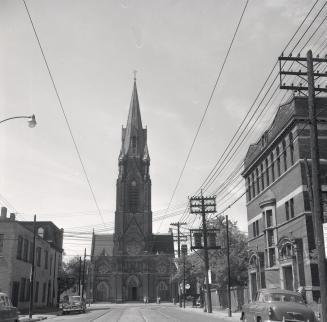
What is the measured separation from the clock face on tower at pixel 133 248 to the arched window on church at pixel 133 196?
7268 mm

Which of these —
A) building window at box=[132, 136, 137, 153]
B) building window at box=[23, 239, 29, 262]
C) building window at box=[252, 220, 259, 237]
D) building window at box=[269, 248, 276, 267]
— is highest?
building window at box=[132, 136, 137, 153]

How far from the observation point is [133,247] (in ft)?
311

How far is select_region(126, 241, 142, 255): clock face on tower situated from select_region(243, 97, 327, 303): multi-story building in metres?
55.4

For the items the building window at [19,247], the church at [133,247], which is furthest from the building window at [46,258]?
the church at [133,247]

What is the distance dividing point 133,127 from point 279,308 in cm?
8914

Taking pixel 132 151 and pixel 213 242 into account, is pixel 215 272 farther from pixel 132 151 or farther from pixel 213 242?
pixel 132 151

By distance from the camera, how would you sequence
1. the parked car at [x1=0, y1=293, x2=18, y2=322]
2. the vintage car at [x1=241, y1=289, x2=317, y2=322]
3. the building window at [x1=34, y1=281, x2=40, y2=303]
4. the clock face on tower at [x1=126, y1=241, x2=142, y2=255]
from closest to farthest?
the vintage car at [x1=241, y1=289, x2=317, y2=322]
the parked car at [x1=0, y1=293, x2=18, y2=322]
the building window at [x1=34, y1=281, x2=40, y2=303]
the clock face on tower at [x1=126, y1=241, x2=142, y2=255]

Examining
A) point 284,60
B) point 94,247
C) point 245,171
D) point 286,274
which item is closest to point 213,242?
point 245,171

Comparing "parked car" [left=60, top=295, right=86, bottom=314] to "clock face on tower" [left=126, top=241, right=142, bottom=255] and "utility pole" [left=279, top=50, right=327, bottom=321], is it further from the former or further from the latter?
"clock face on tower" [left=126, top=241, right=142, bottom=255]

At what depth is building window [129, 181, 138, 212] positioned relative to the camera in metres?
97.4

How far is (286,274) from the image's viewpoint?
32938 millimetres

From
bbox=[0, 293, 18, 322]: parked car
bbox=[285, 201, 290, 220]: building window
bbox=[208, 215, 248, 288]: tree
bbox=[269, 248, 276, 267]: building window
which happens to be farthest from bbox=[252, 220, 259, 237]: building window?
bbox=[0, 293, 18, 322]: parked car

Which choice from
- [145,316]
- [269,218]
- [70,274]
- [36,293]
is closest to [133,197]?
[70,274]

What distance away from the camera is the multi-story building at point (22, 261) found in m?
36.1
